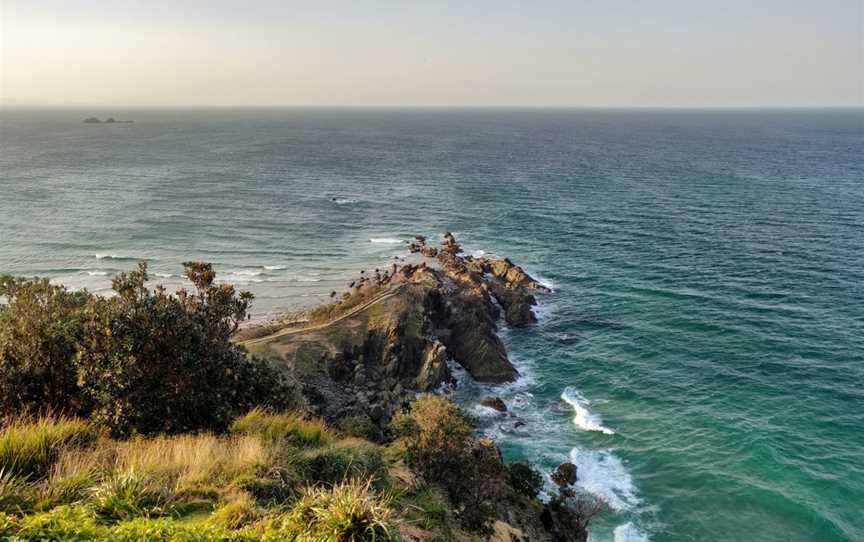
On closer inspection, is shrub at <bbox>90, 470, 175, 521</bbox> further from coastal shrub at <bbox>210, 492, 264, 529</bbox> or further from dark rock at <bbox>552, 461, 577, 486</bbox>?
dark rock at <bbox>552, 461, 577, 486</bbox>

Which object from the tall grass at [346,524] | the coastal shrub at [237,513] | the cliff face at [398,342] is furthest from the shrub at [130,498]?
the cliff face at [398,342]

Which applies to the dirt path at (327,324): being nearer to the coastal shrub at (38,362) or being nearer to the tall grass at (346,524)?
A: the coastal shrub at (38,362)

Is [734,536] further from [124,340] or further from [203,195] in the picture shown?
[203,195]

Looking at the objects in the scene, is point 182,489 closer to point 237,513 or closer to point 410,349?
point 237,513

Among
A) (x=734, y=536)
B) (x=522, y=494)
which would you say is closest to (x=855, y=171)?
(x=734, y=536)

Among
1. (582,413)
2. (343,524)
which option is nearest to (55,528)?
(343,524)

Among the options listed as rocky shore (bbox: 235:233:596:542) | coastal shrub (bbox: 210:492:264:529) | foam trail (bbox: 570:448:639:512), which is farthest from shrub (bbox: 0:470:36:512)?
foam trail (bbox: 570:448:639:512)
